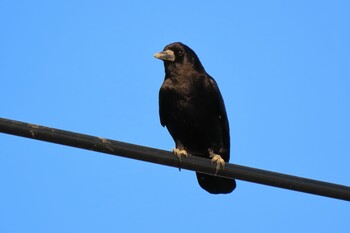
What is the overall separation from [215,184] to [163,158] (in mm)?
2934

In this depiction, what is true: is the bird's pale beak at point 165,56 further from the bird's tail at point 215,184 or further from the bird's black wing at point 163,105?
the bird's tail at point 215,184

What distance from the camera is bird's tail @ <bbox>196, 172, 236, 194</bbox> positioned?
7.39 metres

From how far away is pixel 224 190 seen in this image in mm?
7461

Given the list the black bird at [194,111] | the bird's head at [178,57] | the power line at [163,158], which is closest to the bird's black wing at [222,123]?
the black bird at [194,111]

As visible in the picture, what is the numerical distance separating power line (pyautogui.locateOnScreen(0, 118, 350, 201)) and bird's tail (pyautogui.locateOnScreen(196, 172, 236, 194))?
2.56m

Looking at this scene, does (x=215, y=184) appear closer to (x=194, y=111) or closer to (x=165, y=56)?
(x=194, y=111)

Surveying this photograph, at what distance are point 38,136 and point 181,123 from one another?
12.0ft

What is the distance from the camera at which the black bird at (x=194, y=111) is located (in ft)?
24.8

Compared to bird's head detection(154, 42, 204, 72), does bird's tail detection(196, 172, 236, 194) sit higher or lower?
lower

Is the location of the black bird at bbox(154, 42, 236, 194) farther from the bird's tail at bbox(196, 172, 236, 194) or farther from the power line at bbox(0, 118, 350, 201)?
the power line at bbox(0, 118, 350, 201)

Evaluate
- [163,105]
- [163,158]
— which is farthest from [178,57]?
[163,158]

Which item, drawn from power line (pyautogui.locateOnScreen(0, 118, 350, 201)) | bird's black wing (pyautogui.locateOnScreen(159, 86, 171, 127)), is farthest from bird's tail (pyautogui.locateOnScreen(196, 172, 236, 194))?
power line (pyautogui.locateOnScreen(0, 118, 350, 201))

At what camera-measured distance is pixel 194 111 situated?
756 cm

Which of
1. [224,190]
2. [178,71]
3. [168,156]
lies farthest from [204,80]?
[168,156]
